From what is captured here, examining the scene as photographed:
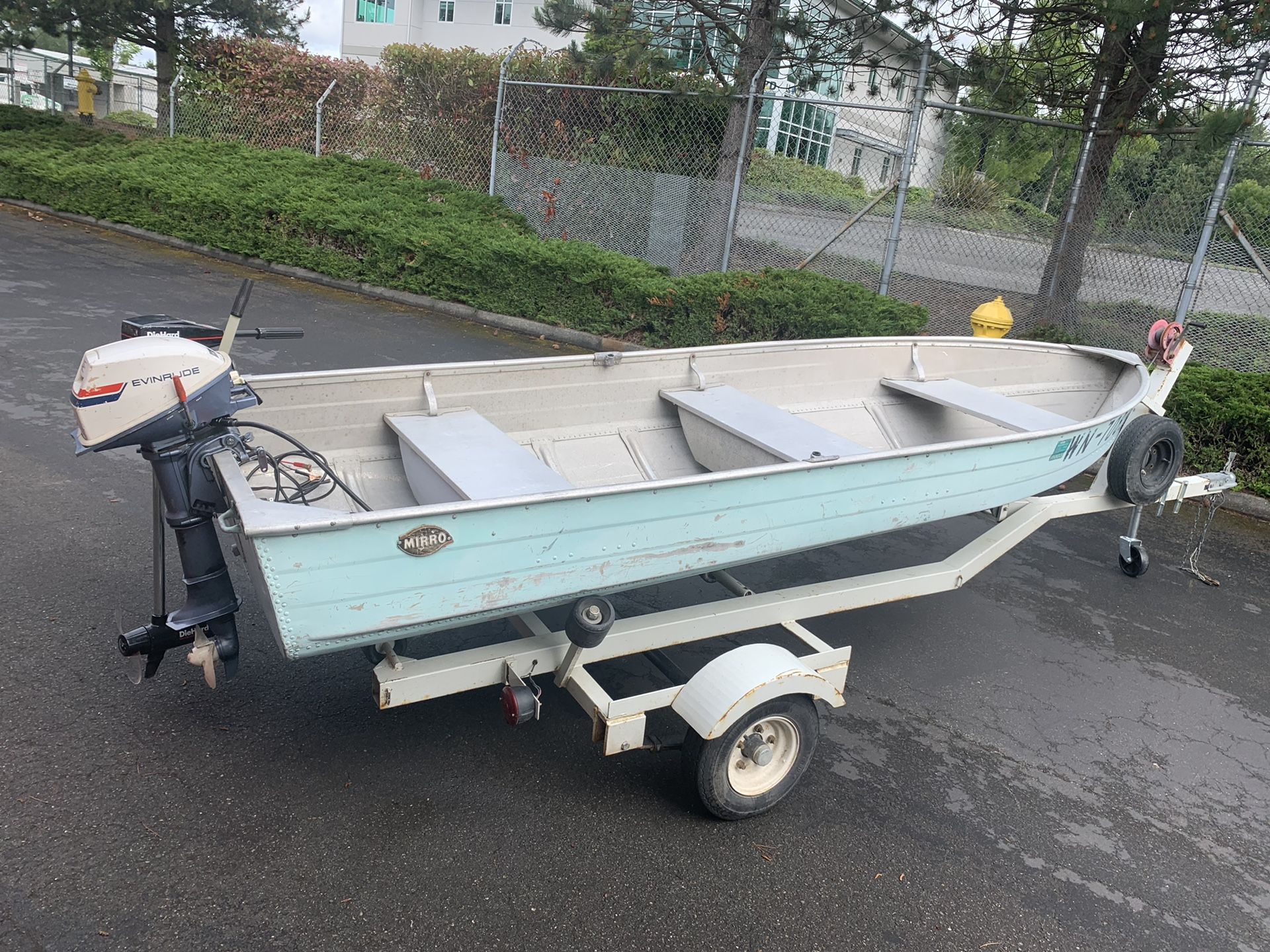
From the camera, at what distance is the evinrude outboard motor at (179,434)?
2844 mm

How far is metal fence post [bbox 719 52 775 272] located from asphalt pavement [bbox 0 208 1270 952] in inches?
267

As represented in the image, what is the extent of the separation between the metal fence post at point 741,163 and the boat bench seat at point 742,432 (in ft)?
20.8

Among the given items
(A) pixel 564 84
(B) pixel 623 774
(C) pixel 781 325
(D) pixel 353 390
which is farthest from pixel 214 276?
(B) pixel 623 774

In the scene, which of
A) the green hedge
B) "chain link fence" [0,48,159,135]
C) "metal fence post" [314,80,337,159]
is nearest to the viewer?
the green hedge

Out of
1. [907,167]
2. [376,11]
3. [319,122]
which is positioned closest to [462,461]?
[907,167]

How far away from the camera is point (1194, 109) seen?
898 cm

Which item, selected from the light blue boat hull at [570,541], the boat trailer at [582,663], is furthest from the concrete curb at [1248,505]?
the boat trailer at [582,663]

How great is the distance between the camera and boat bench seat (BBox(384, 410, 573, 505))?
3.50 metres

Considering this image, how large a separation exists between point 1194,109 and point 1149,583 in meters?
5.84

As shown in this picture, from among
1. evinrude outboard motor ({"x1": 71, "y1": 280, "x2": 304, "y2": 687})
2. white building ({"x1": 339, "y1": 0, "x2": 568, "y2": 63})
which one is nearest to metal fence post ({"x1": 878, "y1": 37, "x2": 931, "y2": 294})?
evinrude outboard motor ({"x1": 71, "y1": 280, "x2": 304, "y2": 687})

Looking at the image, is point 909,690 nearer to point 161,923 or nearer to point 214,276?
point 161,923

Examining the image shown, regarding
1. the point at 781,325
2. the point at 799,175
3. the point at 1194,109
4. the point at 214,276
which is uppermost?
the point at 1194,109

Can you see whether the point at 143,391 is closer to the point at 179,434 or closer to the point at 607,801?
the point at 179,434

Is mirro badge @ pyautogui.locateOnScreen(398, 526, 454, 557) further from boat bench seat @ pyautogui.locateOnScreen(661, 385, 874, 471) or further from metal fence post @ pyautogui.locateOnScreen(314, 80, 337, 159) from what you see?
metal fence post @ pyautogui.locateOnScreen(314, 80, 337, 159)
